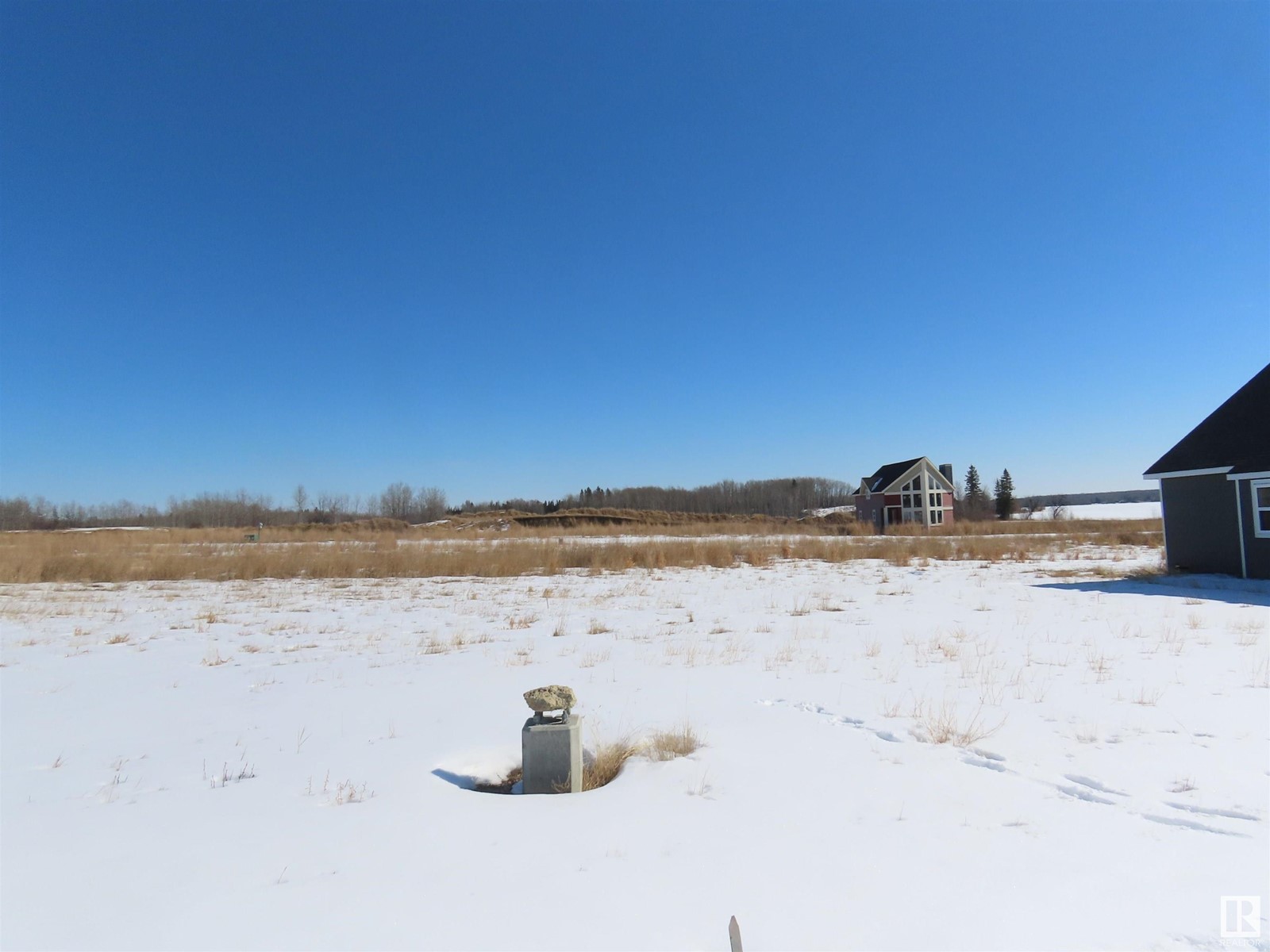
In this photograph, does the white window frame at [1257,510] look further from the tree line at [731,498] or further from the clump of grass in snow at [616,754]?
the tree line at [731,498]

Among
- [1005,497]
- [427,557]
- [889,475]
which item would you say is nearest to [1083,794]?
[427,557]

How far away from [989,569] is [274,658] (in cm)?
1769

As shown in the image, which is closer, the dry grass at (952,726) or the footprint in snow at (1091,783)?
the footprint in snow at (1091,783)

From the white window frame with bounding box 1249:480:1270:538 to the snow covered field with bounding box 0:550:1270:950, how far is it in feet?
21.8

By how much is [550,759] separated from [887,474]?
49890mm

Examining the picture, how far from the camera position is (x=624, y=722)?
16.5 ft

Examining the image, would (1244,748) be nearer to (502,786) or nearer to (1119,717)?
(1119,717)

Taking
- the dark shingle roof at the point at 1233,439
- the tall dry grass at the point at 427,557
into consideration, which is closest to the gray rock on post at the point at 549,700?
the tall dry grass at the point at 427,557

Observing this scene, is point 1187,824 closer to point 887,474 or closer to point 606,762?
point 606,762

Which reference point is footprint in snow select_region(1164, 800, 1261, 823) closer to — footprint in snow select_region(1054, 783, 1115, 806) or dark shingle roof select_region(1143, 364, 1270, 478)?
footprint in snow select_region(1054, 783, 1115, 806)

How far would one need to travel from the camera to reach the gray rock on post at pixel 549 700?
3.89 m

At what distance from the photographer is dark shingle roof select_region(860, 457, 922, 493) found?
46.8 m

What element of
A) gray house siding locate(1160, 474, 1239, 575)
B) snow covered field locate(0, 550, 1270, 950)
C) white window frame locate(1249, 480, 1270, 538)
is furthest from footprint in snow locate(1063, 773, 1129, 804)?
gray house siding locate(1160, 474, 1239, 575)

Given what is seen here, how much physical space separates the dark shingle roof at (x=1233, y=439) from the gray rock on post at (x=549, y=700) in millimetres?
15800
